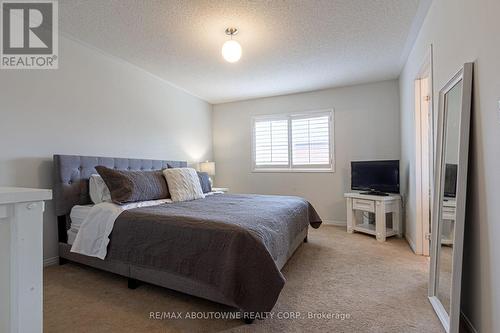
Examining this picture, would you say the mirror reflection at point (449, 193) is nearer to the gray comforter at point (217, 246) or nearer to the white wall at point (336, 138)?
the gray comforter at point (217, 246)

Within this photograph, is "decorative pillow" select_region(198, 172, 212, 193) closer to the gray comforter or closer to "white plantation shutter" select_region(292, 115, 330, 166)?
the gray comforter

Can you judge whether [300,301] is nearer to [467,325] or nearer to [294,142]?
[467,325]

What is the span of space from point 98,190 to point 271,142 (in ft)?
10.4

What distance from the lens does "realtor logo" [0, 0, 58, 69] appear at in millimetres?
2240

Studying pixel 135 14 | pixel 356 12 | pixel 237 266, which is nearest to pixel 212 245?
pixel 237 266

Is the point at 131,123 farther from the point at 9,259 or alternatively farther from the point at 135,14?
the point at 9,259

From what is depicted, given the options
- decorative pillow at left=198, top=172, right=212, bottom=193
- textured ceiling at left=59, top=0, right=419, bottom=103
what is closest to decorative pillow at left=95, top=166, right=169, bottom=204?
decorative pillow at left=198, top=172, right=212, bottom=193

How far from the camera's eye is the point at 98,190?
2619 millimetres

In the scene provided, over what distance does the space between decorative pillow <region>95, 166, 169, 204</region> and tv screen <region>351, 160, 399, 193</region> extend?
2964 mm

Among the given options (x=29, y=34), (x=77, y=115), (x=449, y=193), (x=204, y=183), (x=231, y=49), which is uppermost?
(x=29, y=34)

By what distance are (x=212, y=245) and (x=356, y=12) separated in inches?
95.8

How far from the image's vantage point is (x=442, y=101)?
74.4 inches

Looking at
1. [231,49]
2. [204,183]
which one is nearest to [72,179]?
[204,183]

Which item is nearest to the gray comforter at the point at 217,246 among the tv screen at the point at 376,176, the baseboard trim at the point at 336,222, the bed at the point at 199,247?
the bed at the point at 199,247
